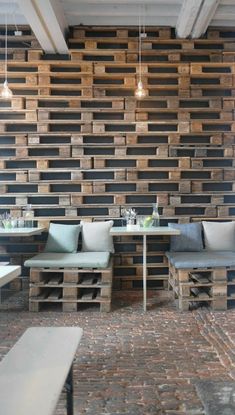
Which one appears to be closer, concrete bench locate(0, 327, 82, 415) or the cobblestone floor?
concrete bench locate(0, 327, 82, 415)

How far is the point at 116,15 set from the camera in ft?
16.1

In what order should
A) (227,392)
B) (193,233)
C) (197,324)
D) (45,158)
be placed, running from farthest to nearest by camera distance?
(45,158) → (193,233) → (197,324) → (227,392)

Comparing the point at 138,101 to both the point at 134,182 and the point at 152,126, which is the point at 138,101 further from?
the point at 134,182

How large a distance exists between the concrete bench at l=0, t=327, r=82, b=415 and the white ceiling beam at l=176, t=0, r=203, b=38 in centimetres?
412

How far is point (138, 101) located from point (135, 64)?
57cm

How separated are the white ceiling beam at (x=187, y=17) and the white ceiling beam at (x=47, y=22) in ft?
5.49

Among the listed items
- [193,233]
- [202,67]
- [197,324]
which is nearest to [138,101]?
[202,67]

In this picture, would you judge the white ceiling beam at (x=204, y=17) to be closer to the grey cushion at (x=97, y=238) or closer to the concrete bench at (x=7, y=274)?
the grey cushion at (x=97, y=238)

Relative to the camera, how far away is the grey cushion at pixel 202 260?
4.15 m

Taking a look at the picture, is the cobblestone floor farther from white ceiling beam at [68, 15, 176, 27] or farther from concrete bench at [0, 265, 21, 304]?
white ceiling beam at [68, 15, 176, 27]

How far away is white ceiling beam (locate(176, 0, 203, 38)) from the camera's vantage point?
4243 mm

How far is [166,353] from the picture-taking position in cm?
302

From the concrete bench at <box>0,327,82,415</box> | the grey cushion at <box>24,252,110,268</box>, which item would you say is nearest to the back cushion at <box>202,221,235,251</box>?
the grey cushion at <box>24,252,110,268</box>

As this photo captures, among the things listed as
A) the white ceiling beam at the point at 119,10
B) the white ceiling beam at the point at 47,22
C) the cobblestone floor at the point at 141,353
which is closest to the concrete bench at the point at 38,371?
the cobblestone floor at the point at 141,353
